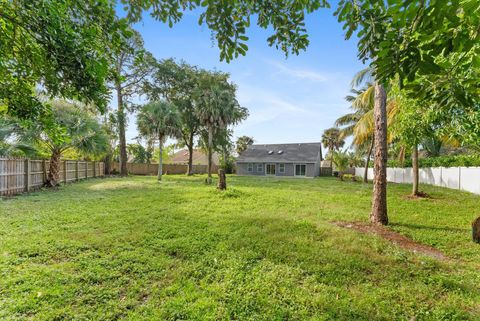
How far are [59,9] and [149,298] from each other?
3.08m

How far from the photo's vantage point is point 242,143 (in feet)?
152

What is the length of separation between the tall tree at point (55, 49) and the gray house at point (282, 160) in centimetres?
2602

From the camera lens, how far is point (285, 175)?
28250 mm

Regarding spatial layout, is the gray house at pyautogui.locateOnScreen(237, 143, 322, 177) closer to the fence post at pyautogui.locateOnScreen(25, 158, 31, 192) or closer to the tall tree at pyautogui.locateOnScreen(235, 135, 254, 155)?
the tall tree at pyautogui.locateOnScreen(235, 135, 254, 155)

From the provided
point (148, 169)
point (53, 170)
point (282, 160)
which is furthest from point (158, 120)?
point (282, 160)

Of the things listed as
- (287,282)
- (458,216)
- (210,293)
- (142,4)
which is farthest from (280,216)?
(142,4)

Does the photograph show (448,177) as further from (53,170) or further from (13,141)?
(13,141)

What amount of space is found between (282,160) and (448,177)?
16415mm

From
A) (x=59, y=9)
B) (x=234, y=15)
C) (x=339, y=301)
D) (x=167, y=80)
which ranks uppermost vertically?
(x=167, y=80)

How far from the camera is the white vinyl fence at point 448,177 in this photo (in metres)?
11.1

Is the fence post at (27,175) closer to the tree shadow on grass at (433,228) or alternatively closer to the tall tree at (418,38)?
the tall tree at (418,38)

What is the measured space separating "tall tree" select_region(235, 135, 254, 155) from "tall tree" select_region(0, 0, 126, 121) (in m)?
41.7

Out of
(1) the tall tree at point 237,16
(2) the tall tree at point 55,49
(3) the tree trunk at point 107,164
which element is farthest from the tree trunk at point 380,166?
(3) the tree trunk at point 107,164

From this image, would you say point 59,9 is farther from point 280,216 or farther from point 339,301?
point 280,216
